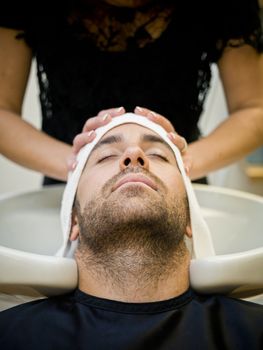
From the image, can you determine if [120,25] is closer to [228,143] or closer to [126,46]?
[126,46]

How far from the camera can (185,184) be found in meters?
0.82

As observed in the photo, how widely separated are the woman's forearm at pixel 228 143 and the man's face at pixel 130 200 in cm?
13

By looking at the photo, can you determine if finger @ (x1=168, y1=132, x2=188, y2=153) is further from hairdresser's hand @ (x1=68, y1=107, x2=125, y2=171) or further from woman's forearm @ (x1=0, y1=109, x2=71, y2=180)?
woman's forearm @ (x1=0, y1=109, x2=71, y2=180)

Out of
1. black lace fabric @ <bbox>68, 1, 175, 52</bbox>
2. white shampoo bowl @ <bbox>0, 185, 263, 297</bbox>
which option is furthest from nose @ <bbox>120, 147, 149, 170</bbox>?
black lace fabric @ <bbox>68, 1, 175, 52</bbox>

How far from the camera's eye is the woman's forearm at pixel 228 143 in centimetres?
93

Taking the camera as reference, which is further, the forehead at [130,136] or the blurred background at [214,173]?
the blurred background at [214,173]

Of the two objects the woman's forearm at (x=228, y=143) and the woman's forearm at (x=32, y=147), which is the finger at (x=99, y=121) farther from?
the woman's forearm at (x=228, y=143)

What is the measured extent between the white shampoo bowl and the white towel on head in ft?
0.19

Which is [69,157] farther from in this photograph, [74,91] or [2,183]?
[2,183]

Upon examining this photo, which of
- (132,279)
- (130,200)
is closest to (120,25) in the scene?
(130,200)

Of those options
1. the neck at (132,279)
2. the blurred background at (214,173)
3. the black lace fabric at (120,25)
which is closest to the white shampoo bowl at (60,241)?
the neck at (132,279)

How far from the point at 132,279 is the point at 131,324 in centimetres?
8

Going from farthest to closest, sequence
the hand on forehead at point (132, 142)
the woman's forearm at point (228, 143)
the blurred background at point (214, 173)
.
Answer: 1. the blurred background at point (214, 173)
2. the woman's forearm at point (228, 143)
3. the hand on forehead at point (132, 142)

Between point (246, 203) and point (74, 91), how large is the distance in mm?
529
